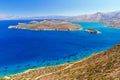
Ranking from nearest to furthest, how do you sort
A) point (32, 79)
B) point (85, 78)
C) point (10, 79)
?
point (85, 78) → point (32, 79) → point (10, 79)

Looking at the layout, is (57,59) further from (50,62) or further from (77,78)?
(77,78)

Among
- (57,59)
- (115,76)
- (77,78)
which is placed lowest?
(57,59)

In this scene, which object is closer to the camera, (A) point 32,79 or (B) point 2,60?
(A) point 32,79

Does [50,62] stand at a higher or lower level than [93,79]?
lower

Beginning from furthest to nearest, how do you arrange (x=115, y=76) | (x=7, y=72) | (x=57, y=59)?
(x=57, y=59) → (x=7, y=72) → (x=115, y=76)

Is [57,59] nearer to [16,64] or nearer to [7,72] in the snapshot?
[16,64]

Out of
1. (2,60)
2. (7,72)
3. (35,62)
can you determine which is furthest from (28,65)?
(2,60)

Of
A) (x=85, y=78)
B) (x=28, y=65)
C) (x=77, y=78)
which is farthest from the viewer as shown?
(x=28, y=65)

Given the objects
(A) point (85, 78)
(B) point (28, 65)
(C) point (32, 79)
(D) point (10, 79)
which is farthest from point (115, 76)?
(B) point (28, 65)

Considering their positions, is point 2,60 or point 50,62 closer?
point 50,62
